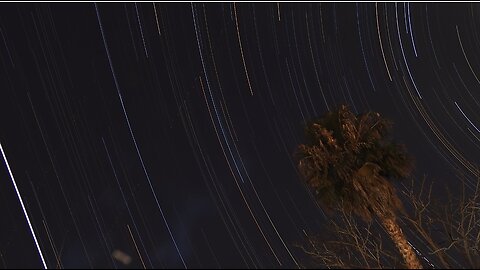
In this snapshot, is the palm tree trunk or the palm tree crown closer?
the palm tree trunk

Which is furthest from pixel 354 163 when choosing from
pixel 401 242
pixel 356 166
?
pixel 401 242

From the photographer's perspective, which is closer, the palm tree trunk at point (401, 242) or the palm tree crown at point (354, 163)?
the palm tree trunk at point (401, 242)

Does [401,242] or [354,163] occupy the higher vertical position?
[354,163]

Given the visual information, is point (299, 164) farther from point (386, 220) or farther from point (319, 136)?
point (386, 220)

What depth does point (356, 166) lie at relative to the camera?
21156mm

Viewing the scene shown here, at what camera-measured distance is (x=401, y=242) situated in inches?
798

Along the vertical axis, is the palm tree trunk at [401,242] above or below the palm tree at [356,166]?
below

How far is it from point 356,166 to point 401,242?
2705mm

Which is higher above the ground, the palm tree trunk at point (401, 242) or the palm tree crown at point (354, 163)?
the palm tree crown at point (354, 163)

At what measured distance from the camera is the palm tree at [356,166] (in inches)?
814

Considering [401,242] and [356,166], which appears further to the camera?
[356,166]

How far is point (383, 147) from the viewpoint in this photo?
70.6 ft

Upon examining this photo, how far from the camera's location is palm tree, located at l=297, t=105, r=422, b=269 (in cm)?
2067

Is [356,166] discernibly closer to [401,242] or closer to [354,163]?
[354,163]
